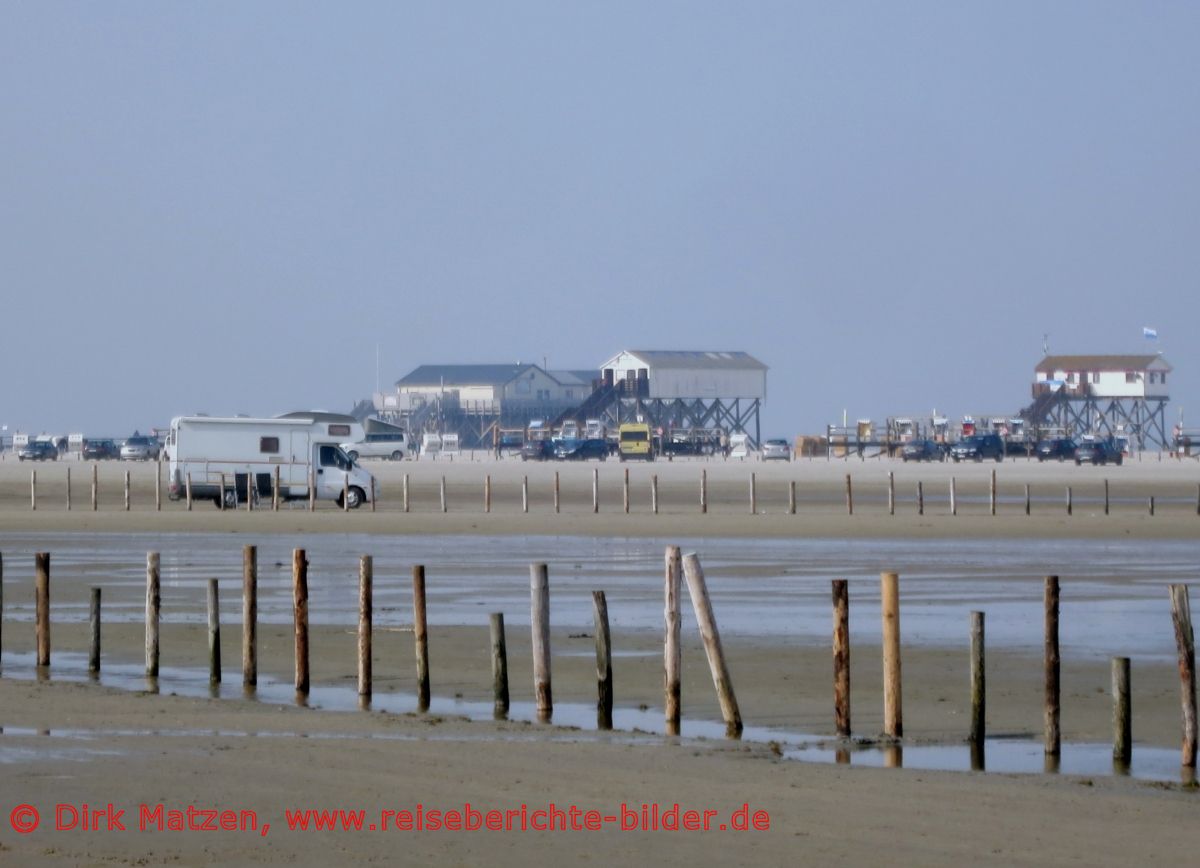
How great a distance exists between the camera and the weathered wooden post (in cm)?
1614

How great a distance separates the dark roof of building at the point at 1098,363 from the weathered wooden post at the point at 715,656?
14513cm

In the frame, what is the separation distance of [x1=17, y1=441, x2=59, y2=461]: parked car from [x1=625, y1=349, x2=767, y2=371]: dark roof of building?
48.4 m

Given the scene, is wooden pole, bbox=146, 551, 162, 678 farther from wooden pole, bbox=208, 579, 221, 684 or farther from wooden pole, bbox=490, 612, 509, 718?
wooden pole, bbox=490, 612, 509, 718

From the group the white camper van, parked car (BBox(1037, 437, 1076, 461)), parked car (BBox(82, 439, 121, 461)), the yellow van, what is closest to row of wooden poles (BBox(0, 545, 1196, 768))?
the white camper van

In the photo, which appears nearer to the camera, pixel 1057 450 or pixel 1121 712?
pixel 1121 712

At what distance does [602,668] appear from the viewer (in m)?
16.8

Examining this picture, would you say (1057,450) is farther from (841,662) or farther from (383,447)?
(841,662)

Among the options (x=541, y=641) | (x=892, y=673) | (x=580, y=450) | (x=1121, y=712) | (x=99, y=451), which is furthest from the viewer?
(x=99, y=451)

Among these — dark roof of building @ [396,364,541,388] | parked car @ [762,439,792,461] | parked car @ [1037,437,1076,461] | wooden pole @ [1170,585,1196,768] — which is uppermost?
dark roof of building @ [396,364,541,388]

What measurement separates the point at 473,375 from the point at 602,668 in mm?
179435

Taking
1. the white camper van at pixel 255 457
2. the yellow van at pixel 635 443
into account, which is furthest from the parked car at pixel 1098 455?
the white camper van at pixel 255 457

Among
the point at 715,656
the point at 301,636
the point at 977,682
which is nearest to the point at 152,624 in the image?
the point at 301,636

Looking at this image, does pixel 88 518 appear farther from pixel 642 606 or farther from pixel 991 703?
pixel 991 703

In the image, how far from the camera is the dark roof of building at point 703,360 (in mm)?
152500
